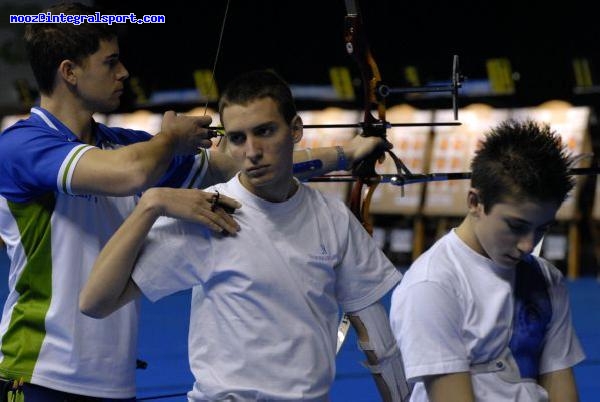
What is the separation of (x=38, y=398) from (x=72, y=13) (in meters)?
0.83

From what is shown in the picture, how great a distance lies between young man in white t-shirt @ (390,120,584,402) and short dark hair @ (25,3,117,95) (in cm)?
95

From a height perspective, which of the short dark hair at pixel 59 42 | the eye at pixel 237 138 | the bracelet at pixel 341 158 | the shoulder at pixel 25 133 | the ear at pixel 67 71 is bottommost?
the bracelet at pixel 341 158

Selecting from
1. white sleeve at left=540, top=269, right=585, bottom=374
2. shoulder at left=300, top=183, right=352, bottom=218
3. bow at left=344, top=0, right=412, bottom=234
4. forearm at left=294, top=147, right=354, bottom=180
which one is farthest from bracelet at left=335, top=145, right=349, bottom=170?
white sleeve at left=540, top=269, right=585, bottom=374

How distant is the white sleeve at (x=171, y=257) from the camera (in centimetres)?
197

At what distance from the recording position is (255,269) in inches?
78.9

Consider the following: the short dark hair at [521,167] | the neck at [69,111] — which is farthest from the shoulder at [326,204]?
the neck at [69,111]

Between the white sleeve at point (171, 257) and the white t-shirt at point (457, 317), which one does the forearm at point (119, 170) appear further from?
the white t-shirt at point (457, 317)

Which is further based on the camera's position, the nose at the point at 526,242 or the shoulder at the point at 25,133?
the shoulder at the point at 25,133

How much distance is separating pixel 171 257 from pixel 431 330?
1.61 feet

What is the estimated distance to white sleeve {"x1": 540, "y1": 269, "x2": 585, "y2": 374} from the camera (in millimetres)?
1925

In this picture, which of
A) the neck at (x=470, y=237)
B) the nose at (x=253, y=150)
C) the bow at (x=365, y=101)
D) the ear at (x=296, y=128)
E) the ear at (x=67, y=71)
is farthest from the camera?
the bow at (x=365, y=101)

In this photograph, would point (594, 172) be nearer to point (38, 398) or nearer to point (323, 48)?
point (38, 398)

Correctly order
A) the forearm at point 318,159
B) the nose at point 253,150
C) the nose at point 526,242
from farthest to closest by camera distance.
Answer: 1. the forearm at point 318,159
2. the nose at point 253,150
3. the nose at point 526,242

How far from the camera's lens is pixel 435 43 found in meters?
9.42
